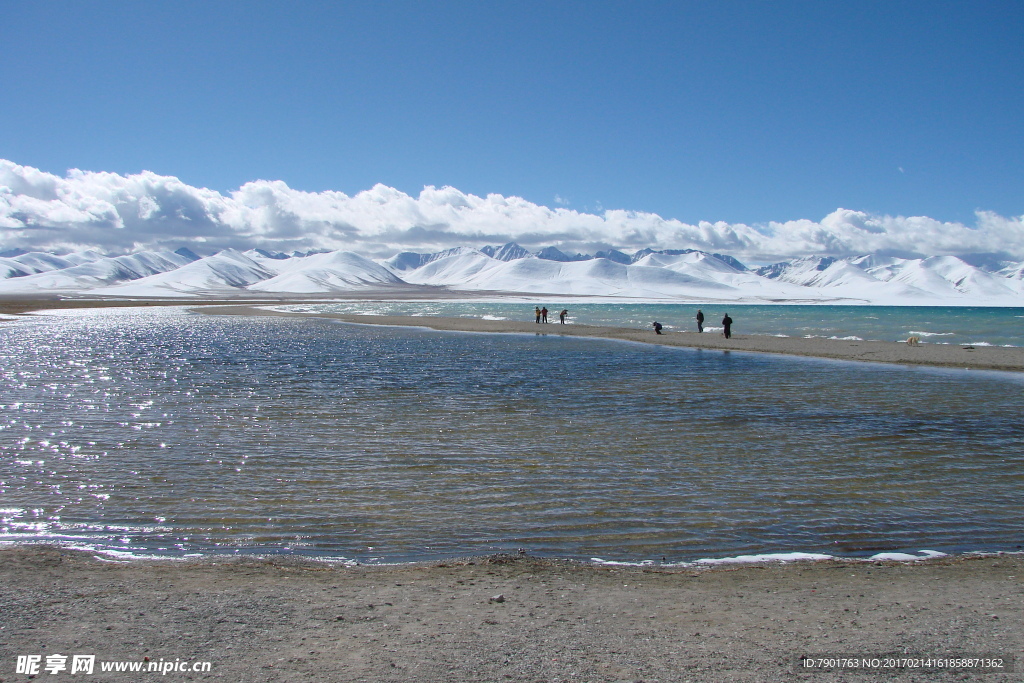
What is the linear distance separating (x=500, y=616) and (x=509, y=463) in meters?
5.76

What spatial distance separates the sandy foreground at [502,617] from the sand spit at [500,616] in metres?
0.02

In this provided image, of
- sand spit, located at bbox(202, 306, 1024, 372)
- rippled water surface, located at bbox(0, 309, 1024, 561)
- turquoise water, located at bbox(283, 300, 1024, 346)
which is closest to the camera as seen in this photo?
rippled water surface, located at bbox(0, 309, 1024, 561)

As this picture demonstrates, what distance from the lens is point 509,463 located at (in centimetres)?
1183

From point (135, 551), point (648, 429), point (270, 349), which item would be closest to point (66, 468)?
point (135, 551)

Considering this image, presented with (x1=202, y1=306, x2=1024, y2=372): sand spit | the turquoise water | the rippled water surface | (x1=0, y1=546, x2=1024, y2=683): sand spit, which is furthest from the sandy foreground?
the turquoise water

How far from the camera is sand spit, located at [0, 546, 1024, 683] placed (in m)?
5.16

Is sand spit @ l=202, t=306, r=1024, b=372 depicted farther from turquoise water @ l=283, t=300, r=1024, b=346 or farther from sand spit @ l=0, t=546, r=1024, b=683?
sand spit @ l=0, t=546, r=1024, b=683

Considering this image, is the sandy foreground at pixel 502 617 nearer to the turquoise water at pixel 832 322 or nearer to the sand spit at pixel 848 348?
the sand spit at pixel 848 348

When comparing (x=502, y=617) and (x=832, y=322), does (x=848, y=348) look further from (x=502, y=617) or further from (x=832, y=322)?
(x=832, y=322)

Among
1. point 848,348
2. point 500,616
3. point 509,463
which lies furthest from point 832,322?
point 500,616

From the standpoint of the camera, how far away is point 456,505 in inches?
377

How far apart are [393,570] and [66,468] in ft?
22.6

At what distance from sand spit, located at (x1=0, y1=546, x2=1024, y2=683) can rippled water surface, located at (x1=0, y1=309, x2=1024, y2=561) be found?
0.78 m

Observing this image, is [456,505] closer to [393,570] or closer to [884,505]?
[393,570]
